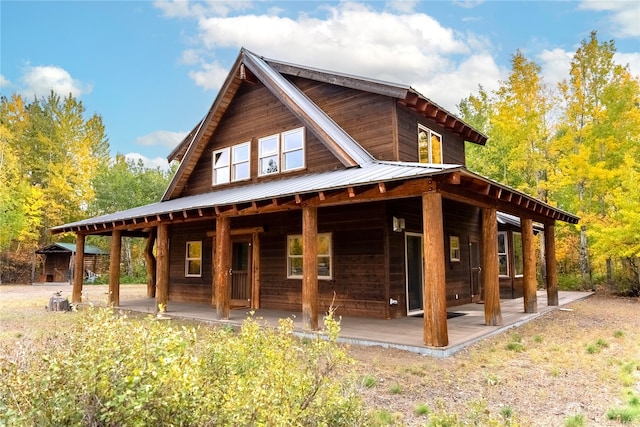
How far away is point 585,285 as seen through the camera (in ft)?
57.0

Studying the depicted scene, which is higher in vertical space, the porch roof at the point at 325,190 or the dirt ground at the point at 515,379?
the porch roof at the point at 325,190

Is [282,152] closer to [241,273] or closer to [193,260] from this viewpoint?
[241,273]

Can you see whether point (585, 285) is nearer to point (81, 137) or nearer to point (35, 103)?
point (81, 137)

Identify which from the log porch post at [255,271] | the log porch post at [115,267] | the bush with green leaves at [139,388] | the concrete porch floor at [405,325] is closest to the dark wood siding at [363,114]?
the concrete porch floor at [405,325]

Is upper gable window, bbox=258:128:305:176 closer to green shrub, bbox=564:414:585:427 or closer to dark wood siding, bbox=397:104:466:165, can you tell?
dark wood siding, bbox=397:104:466:165

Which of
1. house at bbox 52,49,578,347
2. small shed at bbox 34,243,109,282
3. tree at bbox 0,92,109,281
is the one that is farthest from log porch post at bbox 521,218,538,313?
tree at bbox 0,92,109,281

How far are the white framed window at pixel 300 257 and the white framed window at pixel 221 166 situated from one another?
3.54m

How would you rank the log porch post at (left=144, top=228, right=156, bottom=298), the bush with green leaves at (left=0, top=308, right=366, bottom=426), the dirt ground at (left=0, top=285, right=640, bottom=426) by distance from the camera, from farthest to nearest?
the log porch post at (left=144, top=228, right=156, bottom=298), the dirt ground at (left=0, top=285, right=640, bottom=426), the bush with green leaves at (left=0, top=308, right=366, bottom=426)

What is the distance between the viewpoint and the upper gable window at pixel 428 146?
11102 mm

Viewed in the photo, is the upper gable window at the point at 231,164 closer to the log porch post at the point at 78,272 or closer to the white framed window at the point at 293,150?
the white framed window at the point at 293,150

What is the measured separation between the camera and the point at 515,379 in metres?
5.18

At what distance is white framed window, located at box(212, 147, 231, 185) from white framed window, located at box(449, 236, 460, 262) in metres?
7.27

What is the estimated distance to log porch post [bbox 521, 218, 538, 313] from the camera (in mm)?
10000

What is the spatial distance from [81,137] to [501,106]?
2973 cm
